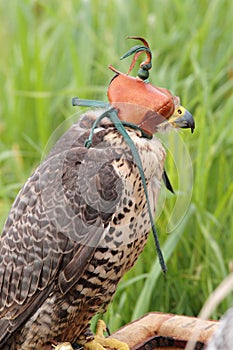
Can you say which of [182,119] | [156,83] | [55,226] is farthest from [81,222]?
[156,83]

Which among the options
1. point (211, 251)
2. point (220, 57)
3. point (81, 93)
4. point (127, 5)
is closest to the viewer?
point (211, 251)

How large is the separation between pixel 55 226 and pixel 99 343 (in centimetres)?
43

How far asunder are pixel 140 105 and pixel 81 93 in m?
1.96

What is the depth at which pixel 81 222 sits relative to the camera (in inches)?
109

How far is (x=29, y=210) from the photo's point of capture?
286 cm

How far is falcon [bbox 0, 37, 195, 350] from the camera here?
267cm

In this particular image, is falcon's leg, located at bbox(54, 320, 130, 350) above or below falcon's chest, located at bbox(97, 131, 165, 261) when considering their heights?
below

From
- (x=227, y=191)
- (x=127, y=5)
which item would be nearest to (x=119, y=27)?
(x=127, y=5)

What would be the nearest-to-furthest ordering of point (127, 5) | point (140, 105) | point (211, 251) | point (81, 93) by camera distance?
1. point (140, 105)
2. point (211, 251)
3. point (81, 93)
4. point (127, 5)

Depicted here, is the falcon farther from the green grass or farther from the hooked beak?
the green grass

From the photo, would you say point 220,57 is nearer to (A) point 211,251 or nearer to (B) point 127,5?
(B) point 127,5

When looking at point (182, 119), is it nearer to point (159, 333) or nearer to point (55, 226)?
point (55, 226)

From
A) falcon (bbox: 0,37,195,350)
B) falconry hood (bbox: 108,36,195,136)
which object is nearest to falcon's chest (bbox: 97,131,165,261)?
falcon (bbox: 0,37,195,350)

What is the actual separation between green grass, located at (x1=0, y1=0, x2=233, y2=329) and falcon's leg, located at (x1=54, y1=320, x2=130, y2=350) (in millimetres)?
211
